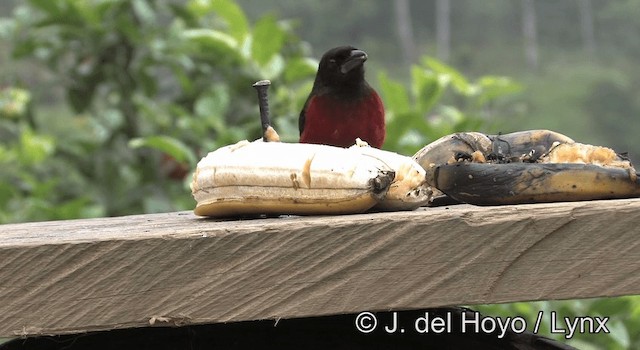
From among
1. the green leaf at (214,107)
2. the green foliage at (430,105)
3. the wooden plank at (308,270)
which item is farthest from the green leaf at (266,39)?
Answer: the wooden plank at (308,270)

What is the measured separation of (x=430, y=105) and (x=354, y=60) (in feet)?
2.05

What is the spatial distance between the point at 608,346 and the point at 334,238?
1.70 meters

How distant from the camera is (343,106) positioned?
230cm

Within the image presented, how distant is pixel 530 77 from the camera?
4762mm

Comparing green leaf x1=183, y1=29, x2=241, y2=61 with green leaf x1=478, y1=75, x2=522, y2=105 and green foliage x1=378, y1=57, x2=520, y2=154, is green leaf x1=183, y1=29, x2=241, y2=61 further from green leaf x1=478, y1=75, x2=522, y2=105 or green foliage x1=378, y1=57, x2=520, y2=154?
green leaf x1=478, y1=75, x2=522, y2=105

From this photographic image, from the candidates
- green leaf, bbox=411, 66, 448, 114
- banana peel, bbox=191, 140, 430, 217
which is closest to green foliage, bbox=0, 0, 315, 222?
green leaf, bbox=411, 66, 448, 114

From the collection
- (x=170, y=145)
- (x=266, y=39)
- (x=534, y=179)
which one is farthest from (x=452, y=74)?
(x=534, y=179)

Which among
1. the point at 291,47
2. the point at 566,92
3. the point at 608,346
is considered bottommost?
the point at 608,346

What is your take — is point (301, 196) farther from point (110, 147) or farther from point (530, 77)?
point (530, 77)

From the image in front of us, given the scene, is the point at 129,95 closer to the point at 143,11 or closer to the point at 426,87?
the point at 143,11

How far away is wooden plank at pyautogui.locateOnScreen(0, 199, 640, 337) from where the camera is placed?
2.82ft

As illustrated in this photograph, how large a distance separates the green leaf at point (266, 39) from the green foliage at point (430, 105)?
320 millimetres

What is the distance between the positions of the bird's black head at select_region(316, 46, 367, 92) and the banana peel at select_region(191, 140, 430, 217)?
1220 mm

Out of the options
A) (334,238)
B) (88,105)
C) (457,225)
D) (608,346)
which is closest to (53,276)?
(334,238)
